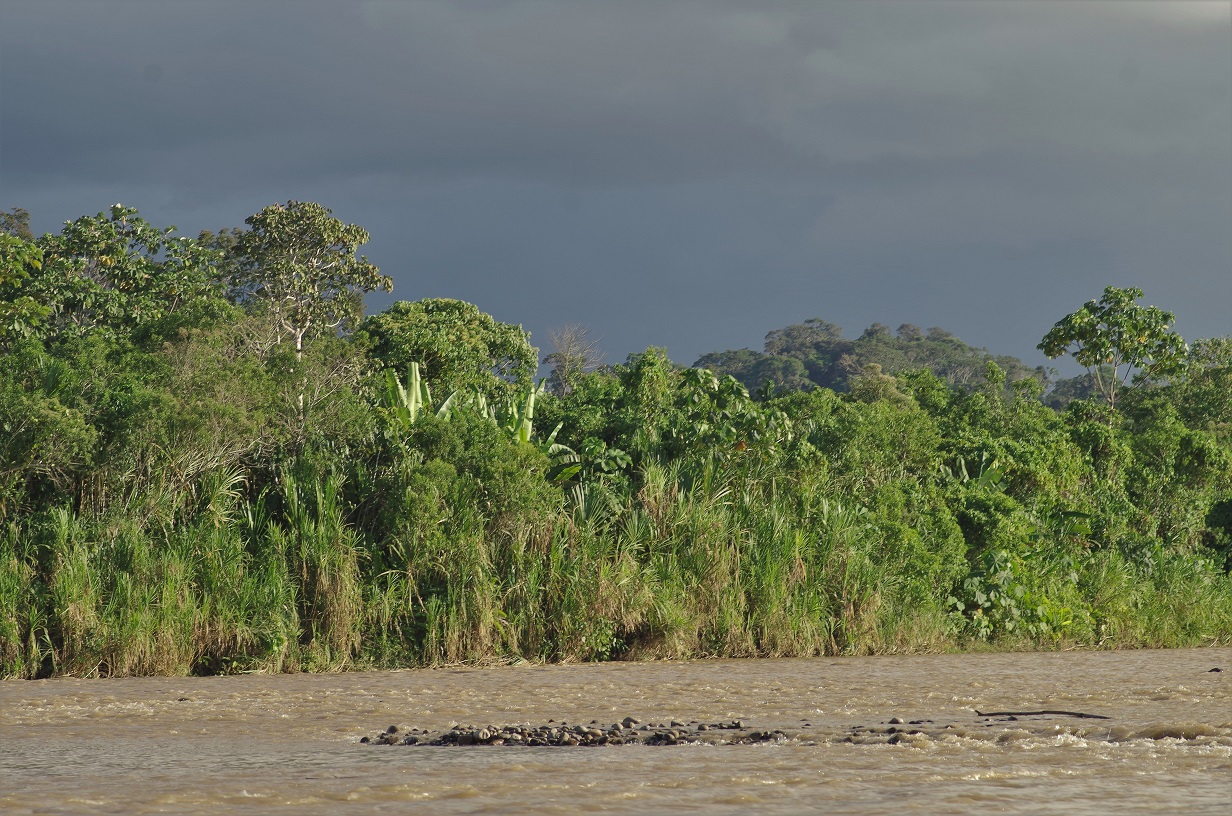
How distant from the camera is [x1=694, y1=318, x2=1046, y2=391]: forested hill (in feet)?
241

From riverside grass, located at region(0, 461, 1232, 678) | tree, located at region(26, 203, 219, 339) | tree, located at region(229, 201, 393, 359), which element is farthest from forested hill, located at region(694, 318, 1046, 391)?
riverside grass, located at region(0, 461, 1232, 678)

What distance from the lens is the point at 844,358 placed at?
7781 centimetres

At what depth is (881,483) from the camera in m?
15.9

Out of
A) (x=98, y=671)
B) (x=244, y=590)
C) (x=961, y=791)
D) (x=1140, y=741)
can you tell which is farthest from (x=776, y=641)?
(x=961, y=791)

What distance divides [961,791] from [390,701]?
5.61 m

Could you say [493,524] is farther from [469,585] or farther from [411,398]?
[411,398]

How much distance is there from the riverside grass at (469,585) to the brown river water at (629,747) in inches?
26.0

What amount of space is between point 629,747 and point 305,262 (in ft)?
102

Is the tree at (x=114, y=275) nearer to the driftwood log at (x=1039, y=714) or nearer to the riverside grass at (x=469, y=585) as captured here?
the riverside grass at (x=469, y=585)

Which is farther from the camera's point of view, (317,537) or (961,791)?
(317,537)

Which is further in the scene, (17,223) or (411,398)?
(17,223)

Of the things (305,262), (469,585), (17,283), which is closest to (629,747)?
(469,585)

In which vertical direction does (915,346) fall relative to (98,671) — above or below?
above

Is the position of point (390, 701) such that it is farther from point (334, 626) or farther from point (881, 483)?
point (881, 483)
